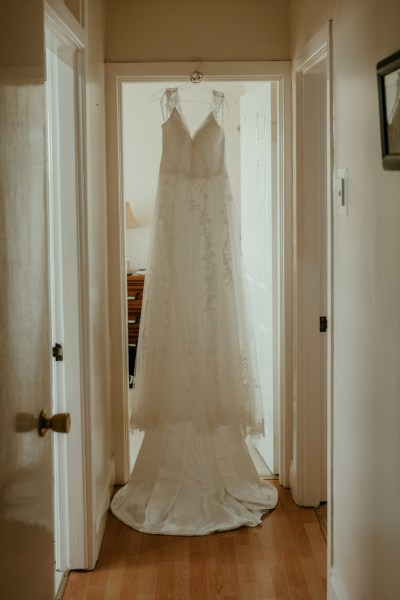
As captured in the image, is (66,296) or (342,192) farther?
(66,296)

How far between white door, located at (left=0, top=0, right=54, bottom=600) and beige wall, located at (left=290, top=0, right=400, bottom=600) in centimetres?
83

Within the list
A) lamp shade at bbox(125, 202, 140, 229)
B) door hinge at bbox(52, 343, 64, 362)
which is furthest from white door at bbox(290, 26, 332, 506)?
lamp shade at bbox(125, 202, 140, 229)

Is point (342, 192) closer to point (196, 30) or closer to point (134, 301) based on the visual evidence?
point (196, 30)

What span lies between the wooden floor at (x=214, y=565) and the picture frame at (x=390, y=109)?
180cm

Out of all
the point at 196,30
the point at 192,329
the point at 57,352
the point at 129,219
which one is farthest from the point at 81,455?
the point at 129,219

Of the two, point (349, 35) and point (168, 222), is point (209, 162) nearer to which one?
point (168, 222)

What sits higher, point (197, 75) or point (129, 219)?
point (197, 75)

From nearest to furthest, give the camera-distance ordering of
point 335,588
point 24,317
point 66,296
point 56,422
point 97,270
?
1. point 24,317
2. point 56,422
3. point 335,588
4. point 66,296
5. point 97,270

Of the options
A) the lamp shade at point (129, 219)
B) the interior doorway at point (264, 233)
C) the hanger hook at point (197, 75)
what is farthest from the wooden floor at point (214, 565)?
the lamp shade at point (129, 219)

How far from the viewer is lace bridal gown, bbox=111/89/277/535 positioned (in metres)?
3.81

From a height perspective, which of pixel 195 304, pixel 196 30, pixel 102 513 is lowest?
pixel 102 513

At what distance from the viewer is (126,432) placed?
403 cm

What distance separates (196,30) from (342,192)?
65.0 inches

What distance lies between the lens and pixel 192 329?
3.82m
